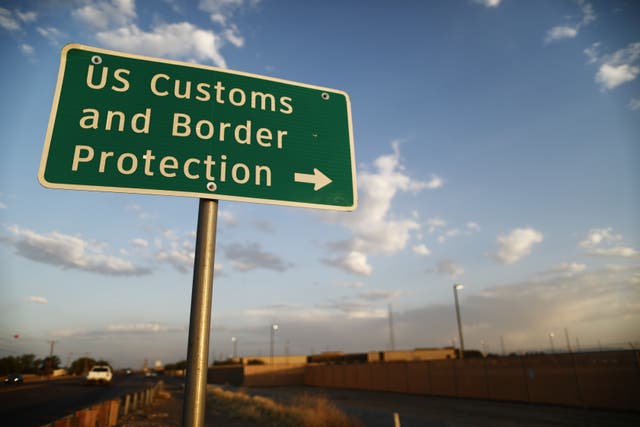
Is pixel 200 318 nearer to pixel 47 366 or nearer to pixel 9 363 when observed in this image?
pixel 9 363

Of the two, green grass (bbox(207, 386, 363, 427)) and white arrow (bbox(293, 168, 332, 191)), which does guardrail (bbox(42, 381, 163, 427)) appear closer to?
green grass (bbox(207, 386, 363, 427))

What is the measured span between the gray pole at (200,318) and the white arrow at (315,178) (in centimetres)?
48

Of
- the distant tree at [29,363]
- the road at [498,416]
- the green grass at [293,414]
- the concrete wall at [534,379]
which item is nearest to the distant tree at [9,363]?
the distant tree at [29,363]

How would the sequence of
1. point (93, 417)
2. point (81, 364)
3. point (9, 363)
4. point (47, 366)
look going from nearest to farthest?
1. point (93, 417)
2. point (9, 363)
3. point (47, 366)
4. point (81, 364)

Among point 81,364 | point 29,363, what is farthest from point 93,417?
point 81,364

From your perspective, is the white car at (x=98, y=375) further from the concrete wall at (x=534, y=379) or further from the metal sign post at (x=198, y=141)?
the metal sign post at (x=198, y=141)

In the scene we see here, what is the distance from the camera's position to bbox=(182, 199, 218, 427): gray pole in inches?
67.7

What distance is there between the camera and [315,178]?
2.22 metres

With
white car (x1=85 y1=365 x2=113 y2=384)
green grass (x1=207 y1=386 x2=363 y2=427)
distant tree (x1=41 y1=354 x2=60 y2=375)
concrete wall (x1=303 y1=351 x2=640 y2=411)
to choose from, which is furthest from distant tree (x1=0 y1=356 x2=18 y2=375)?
concrete wall (x1=303 y1=351 x2=640 y2=411)

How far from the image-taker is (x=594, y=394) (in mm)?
21422

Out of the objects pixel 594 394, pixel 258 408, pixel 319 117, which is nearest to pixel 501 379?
pixel 594 394

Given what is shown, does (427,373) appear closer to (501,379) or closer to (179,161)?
(501,379)

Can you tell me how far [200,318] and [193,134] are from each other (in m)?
0.98

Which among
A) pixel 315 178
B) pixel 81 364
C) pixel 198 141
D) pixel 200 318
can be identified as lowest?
pixel 81 364
